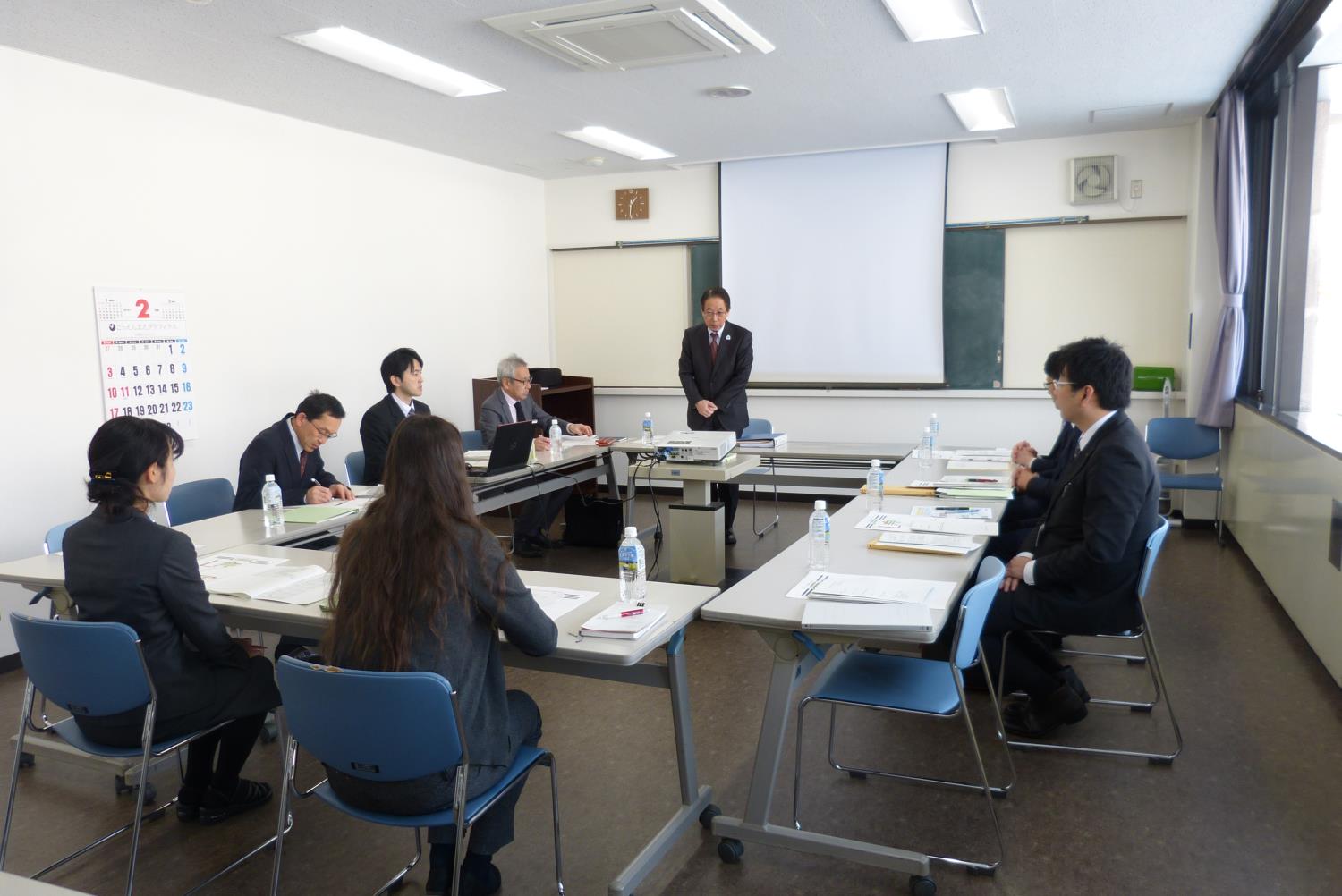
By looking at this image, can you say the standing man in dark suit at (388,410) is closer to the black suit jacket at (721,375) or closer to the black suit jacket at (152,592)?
the black suit jacket at (721,375)

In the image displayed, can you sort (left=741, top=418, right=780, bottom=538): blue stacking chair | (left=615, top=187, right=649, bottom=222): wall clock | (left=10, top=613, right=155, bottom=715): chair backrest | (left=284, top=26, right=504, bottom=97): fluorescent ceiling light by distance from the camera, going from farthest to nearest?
(left=615, top=187, right=649, bottom=222): wall clock < (left=741, top=418, right=780, bottom=538): blue stacking chair < (left=284, top=26, right=504, bottom=97): fluorescent ceiling light < (left=10, top=613, right=155, bottom=715): chair backrest

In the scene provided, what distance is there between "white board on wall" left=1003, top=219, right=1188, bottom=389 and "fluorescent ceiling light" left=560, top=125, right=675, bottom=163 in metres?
2.74

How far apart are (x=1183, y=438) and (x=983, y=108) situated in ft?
8.25

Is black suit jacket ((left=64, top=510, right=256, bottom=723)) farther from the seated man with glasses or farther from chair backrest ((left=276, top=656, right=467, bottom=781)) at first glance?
the seated man with glasses

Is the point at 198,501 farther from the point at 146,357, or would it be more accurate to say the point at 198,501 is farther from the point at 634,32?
the point at 634,32

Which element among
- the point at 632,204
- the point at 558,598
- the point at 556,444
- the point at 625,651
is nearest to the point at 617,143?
the point at 632,204

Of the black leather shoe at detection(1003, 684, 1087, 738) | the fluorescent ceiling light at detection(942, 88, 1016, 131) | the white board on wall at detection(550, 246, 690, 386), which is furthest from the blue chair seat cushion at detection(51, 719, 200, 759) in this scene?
the white board on wall at detection(550, 246, 690, 386)

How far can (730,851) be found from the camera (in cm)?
260

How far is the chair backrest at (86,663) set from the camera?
7.59ft

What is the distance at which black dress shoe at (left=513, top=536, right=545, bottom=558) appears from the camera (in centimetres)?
623

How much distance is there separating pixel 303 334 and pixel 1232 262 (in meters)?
5.79

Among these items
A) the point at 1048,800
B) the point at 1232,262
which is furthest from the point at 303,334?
the point at 1232,262

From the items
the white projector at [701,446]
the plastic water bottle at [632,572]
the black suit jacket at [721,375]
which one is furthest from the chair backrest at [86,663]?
the black suit jacket at [721,375]

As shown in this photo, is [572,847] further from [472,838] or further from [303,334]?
[303,334]
